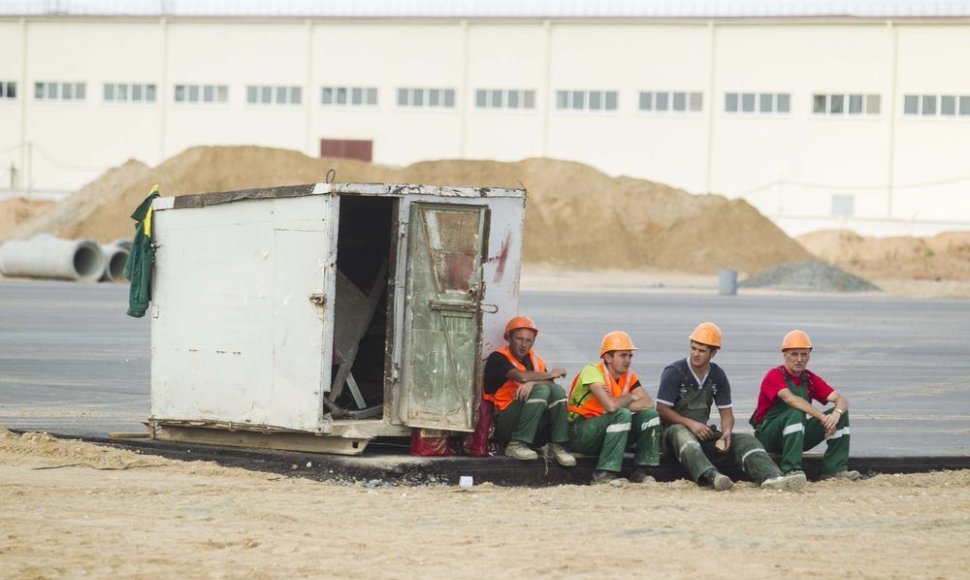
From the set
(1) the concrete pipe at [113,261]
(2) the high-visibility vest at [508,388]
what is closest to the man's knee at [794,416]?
(2) the high-visibility vest at [508,388]

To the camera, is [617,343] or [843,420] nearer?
[617,343]

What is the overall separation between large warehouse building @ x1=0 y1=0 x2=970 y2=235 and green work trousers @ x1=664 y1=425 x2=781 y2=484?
46.6m

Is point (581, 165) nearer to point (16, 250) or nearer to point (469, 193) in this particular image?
point (16, 250)

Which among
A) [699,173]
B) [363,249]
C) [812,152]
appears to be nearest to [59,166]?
[699,173]

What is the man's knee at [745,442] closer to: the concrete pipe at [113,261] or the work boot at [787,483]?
the work boot at [787,483]

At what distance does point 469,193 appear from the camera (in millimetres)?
10859

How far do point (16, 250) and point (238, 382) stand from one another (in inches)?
1222

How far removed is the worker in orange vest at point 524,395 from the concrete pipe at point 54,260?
29647mm

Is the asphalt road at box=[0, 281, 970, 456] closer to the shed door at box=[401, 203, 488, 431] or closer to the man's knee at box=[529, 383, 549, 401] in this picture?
the man's knee at box=[529, 383, 549, 401]

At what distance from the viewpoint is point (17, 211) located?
2322 inches

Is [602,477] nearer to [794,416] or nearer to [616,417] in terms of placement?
[616,417]

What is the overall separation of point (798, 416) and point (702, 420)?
0.73 m

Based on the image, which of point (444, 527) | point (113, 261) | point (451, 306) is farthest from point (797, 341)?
point (113, 261)

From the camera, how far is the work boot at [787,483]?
10.6 metres
